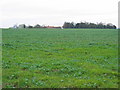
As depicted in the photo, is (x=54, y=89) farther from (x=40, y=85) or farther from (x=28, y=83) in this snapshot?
(x=28, y=83)

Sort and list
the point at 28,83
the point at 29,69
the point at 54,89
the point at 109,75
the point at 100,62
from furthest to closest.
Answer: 1. the point at 100,62
2. the point at 29,69
3. the point at 109,75
4. the point at 28,83
5. the point at 54,89

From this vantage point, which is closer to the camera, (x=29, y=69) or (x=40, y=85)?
(x=40, y=85)

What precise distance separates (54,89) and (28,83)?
1.05 meters

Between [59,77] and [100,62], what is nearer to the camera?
[59,77]

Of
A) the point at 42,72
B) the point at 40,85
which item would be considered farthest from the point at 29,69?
the point at 40,85

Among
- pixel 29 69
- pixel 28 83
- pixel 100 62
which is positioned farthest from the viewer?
pixel 100 62

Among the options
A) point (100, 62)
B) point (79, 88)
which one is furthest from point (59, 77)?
point (100, 62)

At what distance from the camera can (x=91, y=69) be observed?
9.45 m

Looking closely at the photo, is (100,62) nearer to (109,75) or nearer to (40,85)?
(109,75)

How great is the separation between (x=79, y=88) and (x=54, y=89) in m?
0.83

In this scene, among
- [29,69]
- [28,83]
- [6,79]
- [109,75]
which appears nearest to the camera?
[28,83]

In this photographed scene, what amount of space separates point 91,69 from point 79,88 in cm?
265

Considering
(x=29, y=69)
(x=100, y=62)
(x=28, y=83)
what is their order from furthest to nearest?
(x=100, y=62) → (x=29, y=69) → (x=28, y=83)

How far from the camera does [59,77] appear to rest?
8.18m
